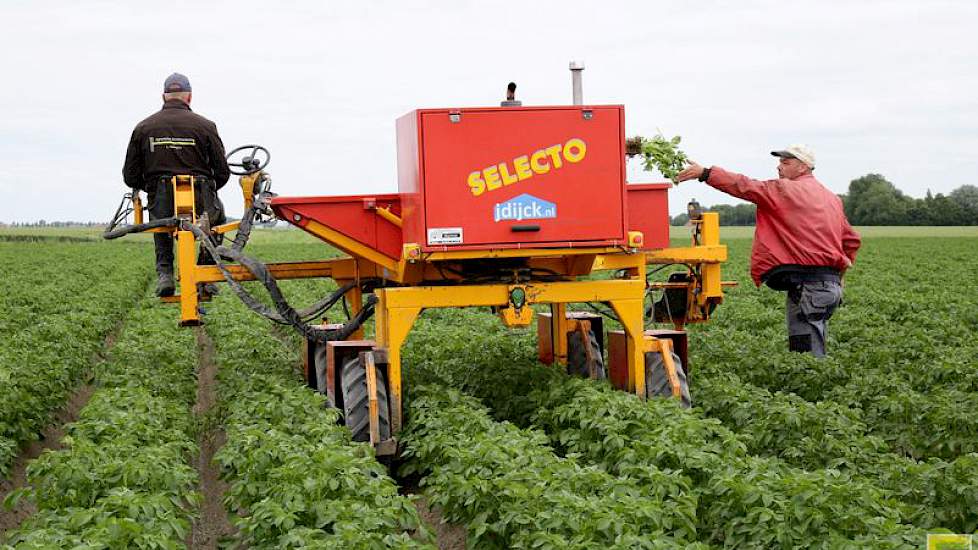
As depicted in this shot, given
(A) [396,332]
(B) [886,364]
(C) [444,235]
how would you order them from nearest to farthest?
(C) [444,235] < (A) [396,332] < (B) [886,364]

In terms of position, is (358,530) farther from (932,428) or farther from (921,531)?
(932,428)

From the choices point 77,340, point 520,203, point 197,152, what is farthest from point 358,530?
point 77,340

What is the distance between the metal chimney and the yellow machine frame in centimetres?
116

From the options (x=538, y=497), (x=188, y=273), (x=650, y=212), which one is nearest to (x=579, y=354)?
(x=650, y=212)

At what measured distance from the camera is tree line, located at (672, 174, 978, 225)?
7906 centimetres

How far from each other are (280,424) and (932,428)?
177 inches

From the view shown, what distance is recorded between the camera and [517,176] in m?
8.75

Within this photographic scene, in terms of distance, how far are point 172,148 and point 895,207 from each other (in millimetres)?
75799

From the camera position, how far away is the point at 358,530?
18.6 feet

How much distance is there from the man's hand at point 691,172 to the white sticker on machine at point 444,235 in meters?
2.25

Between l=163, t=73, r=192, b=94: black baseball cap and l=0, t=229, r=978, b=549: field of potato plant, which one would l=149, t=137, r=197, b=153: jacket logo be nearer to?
l=163, t=73, r=192, b=94: black baseball cap

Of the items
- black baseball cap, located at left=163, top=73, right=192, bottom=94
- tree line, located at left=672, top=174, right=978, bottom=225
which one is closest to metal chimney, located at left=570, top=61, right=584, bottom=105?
black baseball cap, located at left=163, top=73, right=192, bottom=94

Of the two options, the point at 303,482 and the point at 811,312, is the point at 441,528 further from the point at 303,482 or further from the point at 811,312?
the point at 811,312

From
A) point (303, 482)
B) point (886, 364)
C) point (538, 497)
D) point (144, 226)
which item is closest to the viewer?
point (538, 497)
